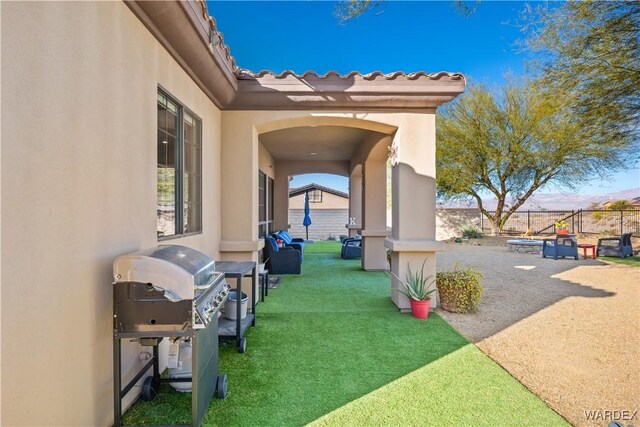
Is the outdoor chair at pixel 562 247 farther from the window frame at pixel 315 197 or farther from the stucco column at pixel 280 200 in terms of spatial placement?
the window frame at pixel 315 197

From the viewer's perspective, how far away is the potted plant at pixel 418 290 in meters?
5.20

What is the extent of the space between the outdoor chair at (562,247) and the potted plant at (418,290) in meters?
9.28

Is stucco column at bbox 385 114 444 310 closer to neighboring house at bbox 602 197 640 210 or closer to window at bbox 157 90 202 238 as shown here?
window at bbox 157 90 202 238

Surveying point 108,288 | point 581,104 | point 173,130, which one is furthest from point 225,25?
point 581,104

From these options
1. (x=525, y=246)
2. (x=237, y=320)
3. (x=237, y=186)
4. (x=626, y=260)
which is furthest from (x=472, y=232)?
(x=237, y=320)

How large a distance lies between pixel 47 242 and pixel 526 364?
454cm

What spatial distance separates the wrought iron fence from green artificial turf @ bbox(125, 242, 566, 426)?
712 inches

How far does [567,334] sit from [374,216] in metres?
5.20

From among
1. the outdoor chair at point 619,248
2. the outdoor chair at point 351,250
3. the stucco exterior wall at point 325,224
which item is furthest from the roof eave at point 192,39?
the stucco exterior wall at point 325,224

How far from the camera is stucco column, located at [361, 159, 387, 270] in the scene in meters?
9.03

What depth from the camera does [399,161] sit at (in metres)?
5.46

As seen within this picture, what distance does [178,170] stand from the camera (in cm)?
385

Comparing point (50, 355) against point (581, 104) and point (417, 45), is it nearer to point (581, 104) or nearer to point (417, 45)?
point (581, 104)

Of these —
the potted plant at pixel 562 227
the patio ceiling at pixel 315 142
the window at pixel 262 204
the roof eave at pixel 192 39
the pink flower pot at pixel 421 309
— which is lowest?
the pink flower pot at pixel 421 309
